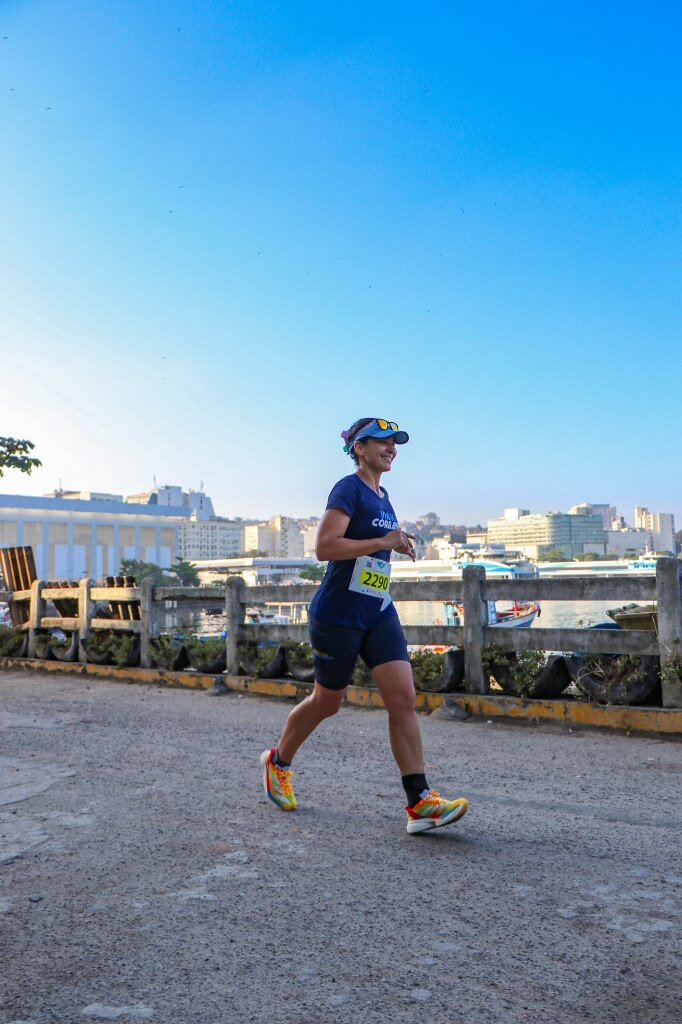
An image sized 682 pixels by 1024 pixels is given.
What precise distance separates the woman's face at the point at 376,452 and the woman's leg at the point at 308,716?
1150mm

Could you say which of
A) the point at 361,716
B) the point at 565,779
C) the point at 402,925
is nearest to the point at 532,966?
the point at 402,925

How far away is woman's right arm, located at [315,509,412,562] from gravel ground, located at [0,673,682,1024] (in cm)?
131

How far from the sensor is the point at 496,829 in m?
3.96

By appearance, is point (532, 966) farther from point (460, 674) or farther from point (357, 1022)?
point (460, 674)

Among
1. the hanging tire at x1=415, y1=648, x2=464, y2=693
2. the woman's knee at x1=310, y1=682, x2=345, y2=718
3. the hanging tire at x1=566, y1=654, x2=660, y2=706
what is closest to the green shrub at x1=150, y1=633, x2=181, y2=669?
the hanging tire at x1=415, y1=648, x2=464, y2=693

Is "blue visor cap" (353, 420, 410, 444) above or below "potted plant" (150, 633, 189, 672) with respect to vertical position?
above

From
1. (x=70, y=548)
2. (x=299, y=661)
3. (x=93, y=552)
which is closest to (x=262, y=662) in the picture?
(x=299, y=661)

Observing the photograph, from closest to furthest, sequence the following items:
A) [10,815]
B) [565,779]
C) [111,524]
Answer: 1. [10,815]
2. [565,779]
3. [111,524]

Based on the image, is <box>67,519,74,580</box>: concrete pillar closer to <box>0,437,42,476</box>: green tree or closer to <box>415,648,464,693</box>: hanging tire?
<box>0,437,42,476</box>: green tree

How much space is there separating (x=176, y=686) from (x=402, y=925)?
7902 mm

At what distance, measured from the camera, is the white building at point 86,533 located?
13625 centimetres

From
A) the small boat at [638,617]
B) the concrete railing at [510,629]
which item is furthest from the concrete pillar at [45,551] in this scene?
the small boat at [638,617]

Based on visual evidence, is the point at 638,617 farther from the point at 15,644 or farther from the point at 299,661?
the point at 15,644

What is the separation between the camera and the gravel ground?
7.64 ft
